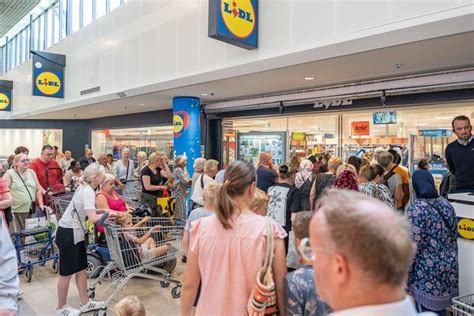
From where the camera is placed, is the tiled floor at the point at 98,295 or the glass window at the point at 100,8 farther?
the glass window at the point at 100,8

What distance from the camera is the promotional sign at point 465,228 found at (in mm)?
2947

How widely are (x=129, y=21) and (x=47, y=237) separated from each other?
5651 millimetres

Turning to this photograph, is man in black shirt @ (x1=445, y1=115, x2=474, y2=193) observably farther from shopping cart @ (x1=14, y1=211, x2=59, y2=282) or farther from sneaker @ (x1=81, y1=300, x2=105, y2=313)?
shopping cart @ (x1=14, y1=211, x2=59, y2=282)

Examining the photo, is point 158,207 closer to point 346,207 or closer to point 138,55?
point 138,55

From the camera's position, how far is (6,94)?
16234 millimetres

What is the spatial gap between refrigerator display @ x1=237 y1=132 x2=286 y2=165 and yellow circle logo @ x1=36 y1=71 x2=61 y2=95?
652 cm

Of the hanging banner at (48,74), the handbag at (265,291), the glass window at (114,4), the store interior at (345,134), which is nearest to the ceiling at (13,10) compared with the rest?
the hanging banner at (48,74)

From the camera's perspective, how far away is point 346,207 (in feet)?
2.67

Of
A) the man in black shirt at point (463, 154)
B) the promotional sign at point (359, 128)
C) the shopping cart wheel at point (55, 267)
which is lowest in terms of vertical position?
the shopping cart wheel at point (55, 267)

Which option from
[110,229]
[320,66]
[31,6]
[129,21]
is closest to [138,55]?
[129,21]

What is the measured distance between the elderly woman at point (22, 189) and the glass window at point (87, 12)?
24.9 feet

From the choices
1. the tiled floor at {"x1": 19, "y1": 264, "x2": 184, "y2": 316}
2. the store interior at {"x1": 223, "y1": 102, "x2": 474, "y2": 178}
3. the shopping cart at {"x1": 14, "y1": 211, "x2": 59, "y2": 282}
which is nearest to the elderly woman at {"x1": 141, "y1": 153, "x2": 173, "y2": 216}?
the tiled floor at {"x1": 19, "y1": 264, "x2": 184, "y2": 316}

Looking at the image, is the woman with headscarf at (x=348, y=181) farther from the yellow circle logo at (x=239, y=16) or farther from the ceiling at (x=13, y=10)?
the ceiling at (x=13, y=10)

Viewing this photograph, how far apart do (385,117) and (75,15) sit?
436 inches
